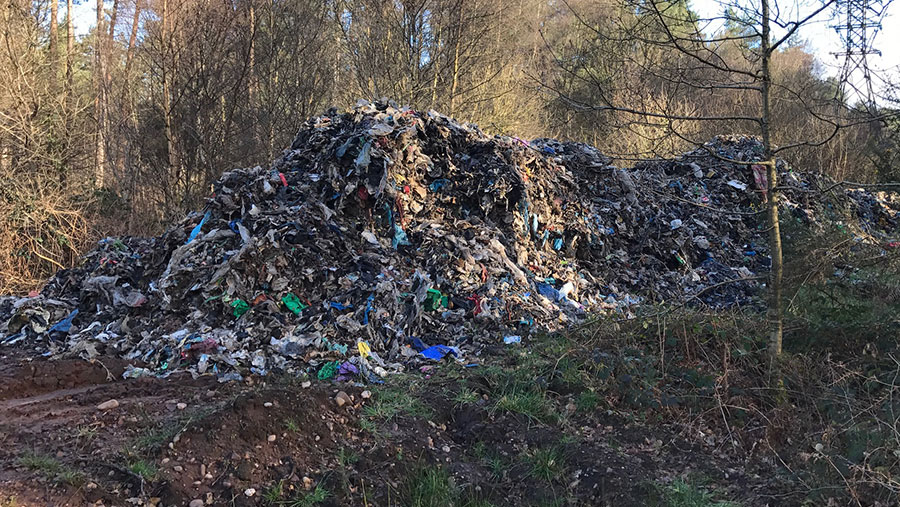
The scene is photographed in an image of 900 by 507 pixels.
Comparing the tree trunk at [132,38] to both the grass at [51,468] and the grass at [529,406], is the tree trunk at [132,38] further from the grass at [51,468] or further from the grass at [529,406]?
the grass at [529,406]

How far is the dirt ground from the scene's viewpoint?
2.78m

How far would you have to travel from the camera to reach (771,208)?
3566 mm

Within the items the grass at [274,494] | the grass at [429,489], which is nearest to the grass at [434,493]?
the grass at [429,489]

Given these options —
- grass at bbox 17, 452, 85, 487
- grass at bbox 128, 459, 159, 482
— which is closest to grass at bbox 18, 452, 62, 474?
grass at bbox 17, 452, 85, 487

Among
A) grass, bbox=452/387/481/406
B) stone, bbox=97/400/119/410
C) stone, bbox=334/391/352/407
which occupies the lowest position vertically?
stone, bbox=97/400/119/410

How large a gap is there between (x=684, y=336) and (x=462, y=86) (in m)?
10.8

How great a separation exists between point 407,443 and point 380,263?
112 inches

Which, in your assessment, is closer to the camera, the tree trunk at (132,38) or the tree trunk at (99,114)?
the tree trunk at (99,114)

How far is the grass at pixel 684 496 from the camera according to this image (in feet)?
9.04

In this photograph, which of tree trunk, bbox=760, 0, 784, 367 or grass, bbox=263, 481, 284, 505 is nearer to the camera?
grass, bbox=263, 481, 284, 505

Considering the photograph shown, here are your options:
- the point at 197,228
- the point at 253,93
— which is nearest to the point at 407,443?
the point at 197,228

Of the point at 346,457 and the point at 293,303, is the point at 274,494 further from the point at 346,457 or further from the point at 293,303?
the point at 293,303

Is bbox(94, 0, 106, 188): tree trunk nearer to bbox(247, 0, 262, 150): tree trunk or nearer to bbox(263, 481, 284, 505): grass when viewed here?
bbox(247, 0, 262, 150): tree trunk

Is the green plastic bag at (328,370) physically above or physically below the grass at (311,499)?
above
